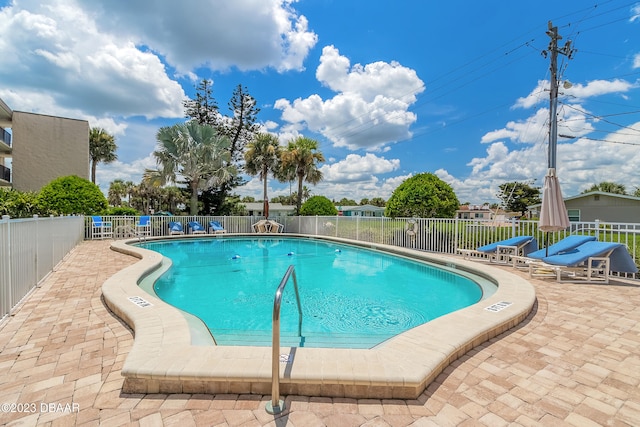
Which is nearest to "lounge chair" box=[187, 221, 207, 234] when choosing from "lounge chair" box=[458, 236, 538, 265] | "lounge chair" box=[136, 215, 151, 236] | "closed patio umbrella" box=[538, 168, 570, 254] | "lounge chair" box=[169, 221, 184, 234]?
A: "lounge chair" box=[169, 221, 184, 234]

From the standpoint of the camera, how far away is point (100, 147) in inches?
1102

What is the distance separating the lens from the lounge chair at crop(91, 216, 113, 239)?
14.2m

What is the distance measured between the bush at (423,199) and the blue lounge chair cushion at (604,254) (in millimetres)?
6987

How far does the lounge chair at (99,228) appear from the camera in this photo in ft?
46.5

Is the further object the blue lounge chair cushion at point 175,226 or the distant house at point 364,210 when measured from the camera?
the distant house at point 364,210

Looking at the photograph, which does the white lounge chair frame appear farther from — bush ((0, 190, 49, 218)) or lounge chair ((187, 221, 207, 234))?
lounge chair ((187, 221, 207, 234))

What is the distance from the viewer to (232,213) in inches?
1075

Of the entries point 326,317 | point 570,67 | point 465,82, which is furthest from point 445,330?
point 465,82

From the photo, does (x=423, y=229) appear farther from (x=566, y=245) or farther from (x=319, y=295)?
(x=319, y=295)

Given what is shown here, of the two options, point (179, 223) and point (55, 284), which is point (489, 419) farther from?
point (179, 223)

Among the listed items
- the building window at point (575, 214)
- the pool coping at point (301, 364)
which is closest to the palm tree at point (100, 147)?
the pool coping at point (301, 364)

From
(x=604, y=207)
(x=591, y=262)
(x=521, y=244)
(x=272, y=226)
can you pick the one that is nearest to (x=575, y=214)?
(x=604, y=207)

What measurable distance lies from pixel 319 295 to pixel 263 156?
17662mm

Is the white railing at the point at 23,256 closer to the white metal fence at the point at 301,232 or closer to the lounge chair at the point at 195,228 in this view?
the white metal fence at the point at 301,232
